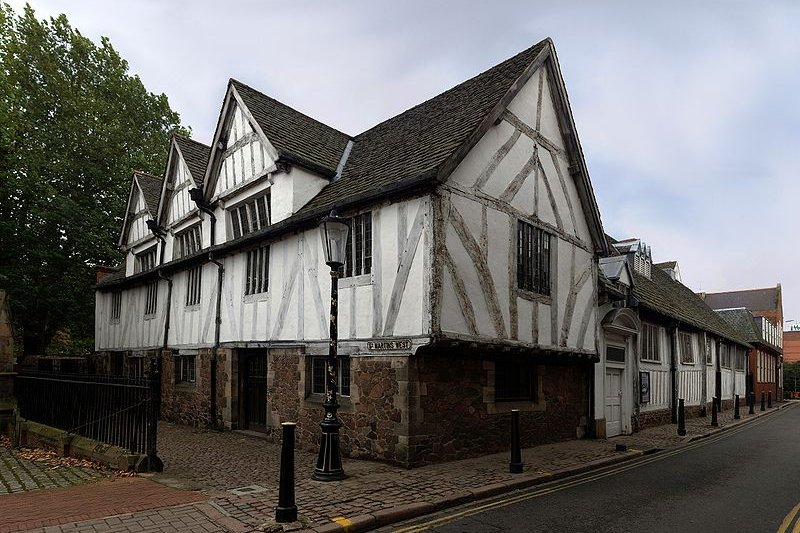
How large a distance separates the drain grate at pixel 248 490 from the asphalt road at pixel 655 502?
91.8 inches

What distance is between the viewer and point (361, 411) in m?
10.3

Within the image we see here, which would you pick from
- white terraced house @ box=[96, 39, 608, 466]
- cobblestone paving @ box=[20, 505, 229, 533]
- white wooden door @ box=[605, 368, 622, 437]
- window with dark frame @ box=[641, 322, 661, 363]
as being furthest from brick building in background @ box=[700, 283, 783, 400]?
cobblestone paving @ box=[20, 505, 229, 533]

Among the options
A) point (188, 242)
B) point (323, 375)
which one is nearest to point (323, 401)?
point (323, 375)

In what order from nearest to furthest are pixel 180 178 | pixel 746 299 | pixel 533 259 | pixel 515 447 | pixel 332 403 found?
pixel 332 403
pixel 515 447
pixel 533 259
pixel 180 178
pixel 746 299

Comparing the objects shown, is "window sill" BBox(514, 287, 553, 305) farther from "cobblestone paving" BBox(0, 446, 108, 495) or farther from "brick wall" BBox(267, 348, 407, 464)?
"cobblestone paving" BBox(0, 446, 108, 495)

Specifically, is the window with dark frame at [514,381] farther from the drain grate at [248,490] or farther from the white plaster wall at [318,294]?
the drain grate at [248,490]

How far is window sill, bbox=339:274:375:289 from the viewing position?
1062 cm

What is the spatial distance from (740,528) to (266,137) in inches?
482

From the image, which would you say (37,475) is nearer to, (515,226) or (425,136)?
(425,136)

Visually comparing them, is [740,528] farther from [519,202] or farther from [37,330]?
[37,330]

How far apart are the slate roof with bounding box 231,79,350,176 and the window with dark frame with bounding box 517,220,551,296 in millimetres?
5207

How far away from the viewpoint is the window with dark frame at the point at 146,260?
22.2 metres

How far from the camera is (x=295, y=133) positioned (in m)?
15.1

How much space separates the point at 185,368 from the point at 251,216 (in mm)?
5772
